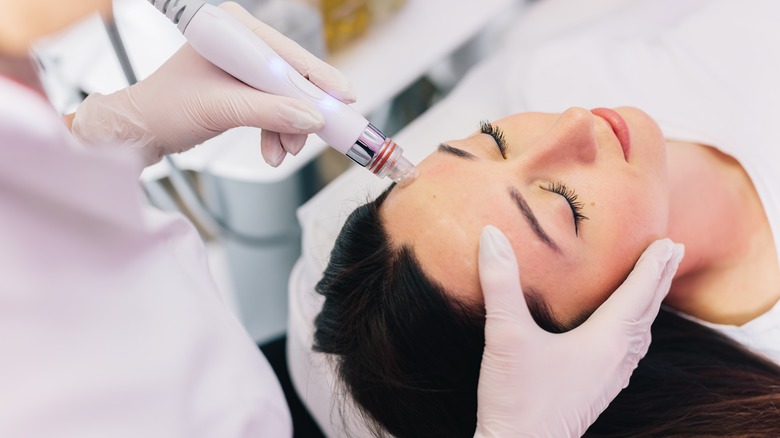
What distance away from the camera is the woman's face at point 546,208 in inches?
29.7

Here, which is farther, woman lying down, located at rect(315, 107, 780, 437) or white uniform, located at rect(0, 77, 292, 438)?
woman lying down, located at rect(315, 107, 780, 437)

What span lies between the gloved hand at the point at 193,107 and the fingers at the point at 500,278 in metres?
0.27

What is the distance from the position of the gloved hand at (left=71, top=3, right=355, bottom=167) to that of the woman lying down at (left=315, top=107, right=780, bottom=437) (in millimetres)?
168

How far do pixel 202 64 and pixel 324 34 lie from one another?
0.39m

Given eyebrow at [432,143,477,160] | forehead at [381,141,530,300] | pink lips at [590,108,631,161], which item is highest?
pink lips at [590,108,631,161]

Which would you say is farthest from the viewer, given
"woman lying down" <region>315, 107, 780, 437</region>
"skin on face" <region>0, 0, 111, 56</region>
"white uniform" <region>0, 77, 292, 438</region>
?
"woman lying down" <region>315, 107, 780, 437</region>

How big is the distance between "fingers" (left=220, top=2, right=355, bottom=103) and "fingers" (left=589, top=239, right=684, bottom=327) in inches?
17.4

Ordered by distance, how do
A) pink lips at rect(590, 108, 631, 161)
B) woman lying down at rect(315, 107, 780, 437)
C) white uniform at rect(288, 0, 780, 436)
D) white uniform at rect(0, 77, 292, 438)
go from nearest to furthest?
white uniform at rect(0, 77, 292, 438) → woman lying down at rect(315, 107, 780, 437) → pink lips at rect(590, 108, 631, 161) → white uniform at rect(288, 0, 780, 436)

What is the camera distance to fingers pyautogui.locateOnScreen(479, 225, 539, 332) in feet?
2.31

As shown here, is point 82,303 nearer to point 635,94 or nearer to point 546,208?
point 546,208

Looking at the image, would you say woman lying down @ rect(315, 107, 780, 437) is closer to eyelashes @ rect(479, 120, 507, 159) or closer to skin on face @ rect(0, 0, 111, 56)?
eyelashes @ rect(479, 120, 507, 159)

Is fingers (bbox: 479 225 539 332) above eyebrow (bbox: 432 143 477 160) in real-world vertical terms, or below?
below

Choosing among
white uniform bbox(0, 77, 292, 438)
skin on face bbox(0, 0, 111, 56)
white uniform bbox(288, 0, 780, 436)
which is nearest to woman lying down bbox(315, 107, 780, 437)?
white uniform bbox(288, 0, 780, 436)

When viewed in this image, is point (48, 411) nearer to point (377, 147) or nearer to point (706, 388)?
point (377, 147)
